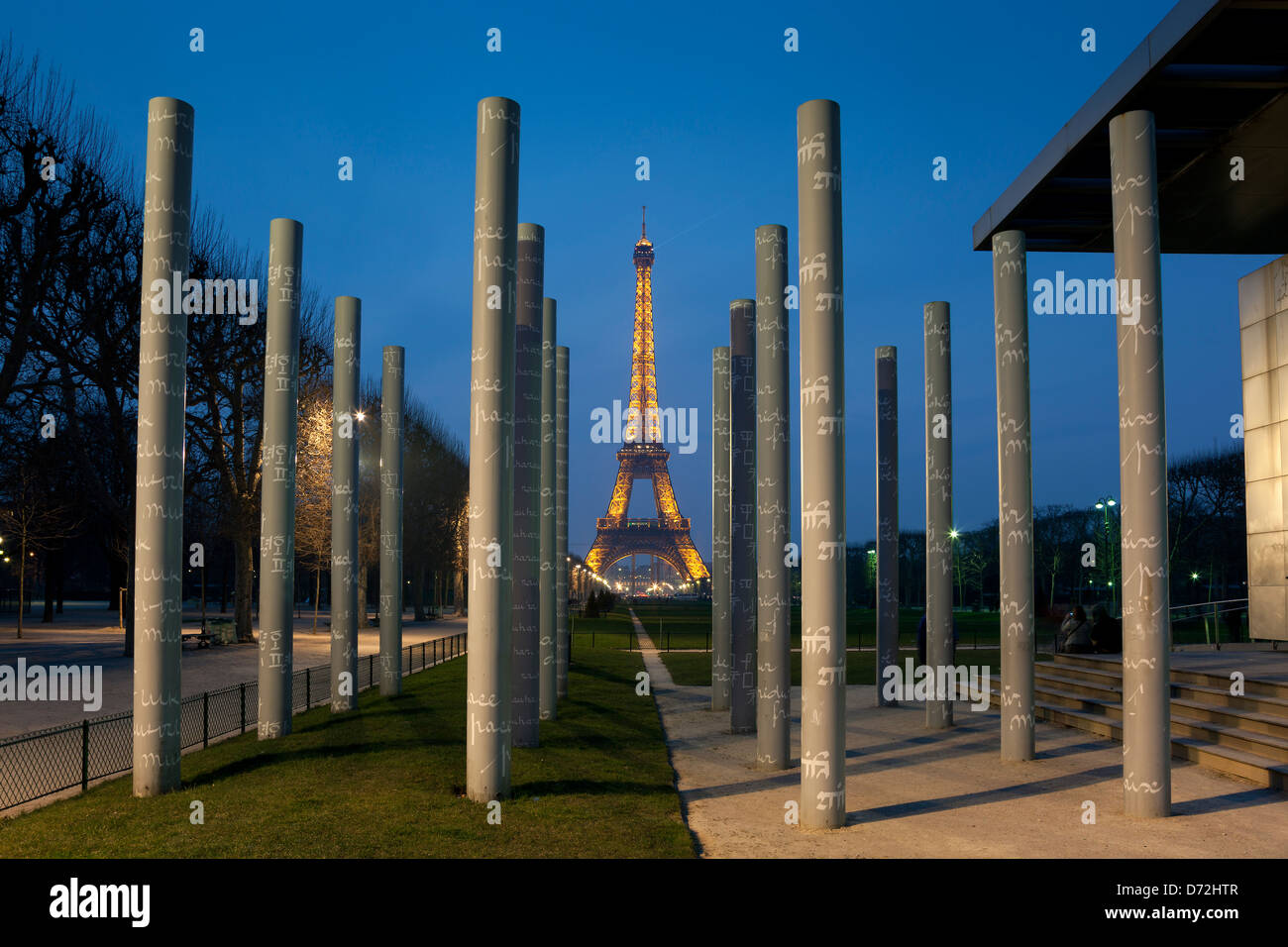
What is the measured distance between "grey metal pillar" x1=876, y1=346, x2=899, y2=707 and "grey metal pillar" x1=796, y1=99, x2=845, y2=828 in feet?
32.6

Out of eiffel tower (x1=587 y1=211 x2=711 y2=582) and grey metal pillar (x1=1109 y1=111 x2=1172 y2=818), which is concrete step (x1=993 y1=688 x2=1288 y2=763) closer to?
grey metal pillar (x1=1109 y1=111 x2=1172 y2=818)

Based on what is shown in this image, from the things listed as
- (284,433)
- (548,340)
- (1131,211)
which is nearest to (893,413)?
(548,340)

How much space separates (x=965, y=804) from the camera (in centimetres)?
1098

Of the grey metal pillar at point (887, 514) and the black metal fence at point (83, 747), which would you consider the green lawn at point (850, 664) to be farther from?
the black metal fence at point (83, 747)

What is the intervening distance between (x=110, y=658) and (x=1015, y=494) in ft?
83.0

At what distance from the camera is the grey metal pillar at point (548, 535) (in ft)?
57.2

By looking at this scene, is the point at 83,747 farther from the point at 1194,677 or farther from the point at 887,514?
the point at 1194,677

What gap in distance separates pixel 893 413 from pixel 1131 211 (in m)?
9.45

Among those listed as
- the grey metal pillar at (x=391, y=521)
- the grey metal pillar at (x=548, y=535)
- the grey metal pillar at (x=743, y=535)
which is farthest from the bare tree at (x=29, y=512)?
the grey metal pillar at (x=743, y=535)

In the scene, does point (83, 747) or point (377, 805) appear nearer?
point (377, 805)

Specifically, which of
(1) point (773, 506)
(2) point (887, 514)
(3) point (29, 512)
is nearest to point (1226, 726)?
(1) point (773, 506)

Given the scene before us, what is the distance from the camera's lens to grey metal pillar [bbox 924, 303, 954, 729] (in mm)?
16641

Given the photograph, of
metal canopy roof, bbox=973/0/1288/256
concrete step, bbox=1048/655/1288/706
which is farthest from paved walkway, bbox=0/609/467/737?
metal canopy roof, bbox=973/0/1288/256
